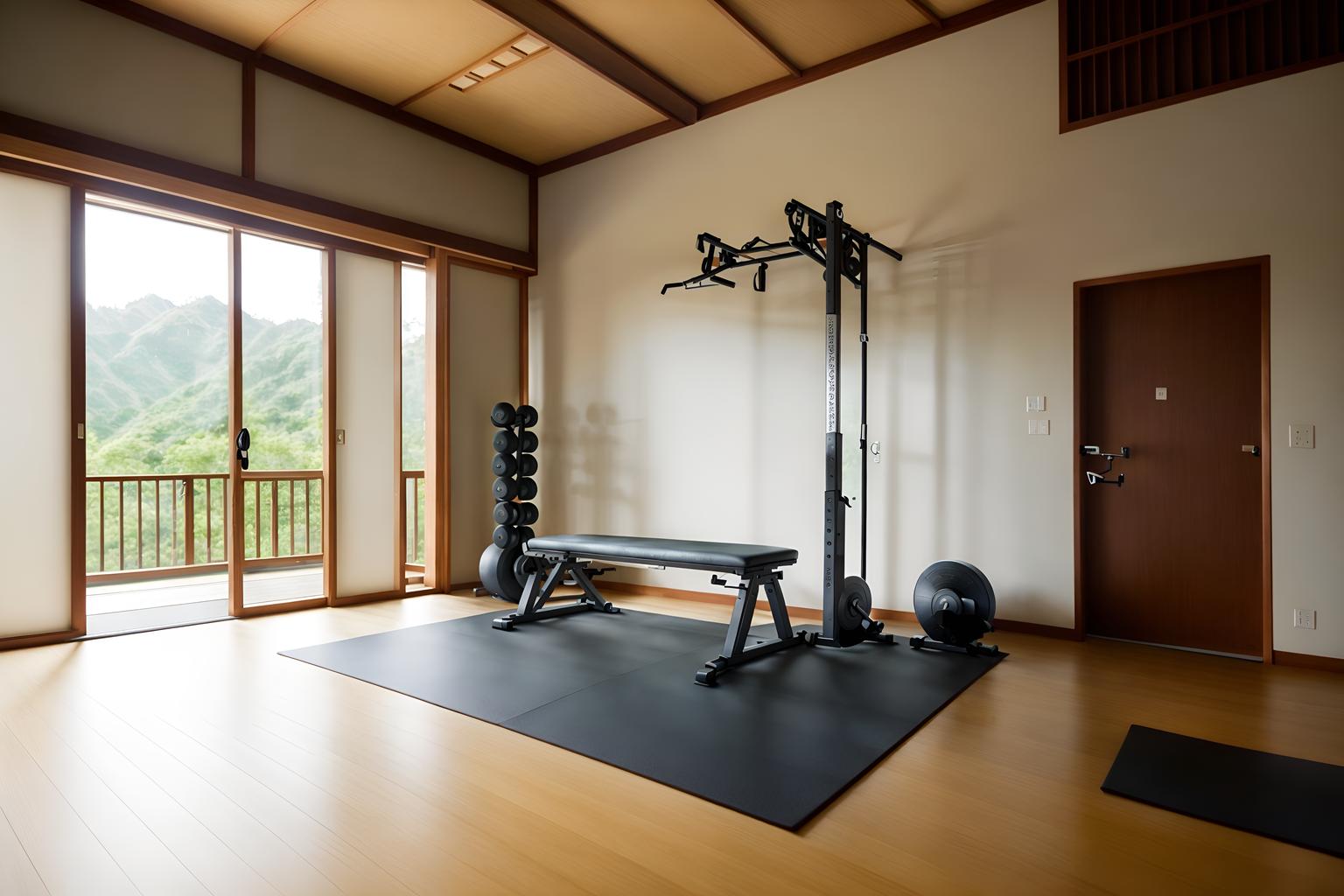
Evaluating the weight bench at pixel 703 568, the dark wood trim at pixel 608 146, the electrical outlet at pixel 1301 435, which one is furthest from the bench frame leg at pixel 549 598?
the electrical outlet at pixel 1301 435

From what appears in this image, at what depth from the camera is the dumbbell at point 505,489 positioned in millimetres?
5398

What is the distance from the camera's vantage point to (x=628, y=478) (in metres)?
5.93

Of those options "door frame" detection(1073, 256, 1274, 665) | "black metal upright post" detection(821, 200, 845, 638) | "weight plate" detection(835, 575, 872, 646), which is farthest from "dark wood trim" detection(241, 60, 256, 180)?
"door frame" detection(1073, 256, 1274, 665)

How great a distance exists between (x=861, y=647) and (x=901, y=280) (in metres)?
2.28

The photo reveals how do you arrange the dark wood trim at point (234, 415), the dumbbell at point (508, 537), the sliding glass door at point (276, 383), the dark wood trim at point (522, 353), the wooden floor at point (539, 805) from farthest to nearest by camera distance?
the dark wood trim at point (522, 353) → the dumbbell at point (508, 537) → the sliding glass door at point (276, 383) → the dark wood trim at point (234, 415) → the wooden floor at point (539, 805)

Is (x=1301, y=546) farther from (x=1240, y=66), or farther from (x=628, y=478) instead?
(x=628, y=478)

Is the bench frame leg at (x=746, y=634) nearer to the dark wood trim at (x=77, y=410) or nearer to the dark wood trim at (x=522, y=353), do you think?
the dark wood trim at (x=522, y=353)

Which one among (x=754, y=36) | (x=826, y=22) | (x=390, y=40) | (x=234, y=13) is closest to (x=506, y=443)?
(x=390, y=40)

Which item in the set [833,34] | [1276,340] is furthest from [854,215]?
[1276,340]

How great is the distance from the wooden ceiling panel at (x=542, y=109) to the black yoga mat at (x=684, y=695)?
12.1ft

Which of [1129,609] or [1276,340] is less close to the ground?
[1276,340]

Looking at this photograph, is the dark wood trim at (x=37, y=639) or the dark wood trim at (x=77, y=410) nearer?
the dark wood trim at (x=37, y=639)

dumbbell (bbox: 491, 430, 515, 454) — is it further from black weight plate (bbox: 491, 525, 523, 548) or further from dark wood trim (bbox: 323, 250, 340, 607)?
dark wood trim (bbox: 323, 250, 340, 607)

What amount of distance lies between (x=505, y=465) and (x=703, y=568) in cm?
238
